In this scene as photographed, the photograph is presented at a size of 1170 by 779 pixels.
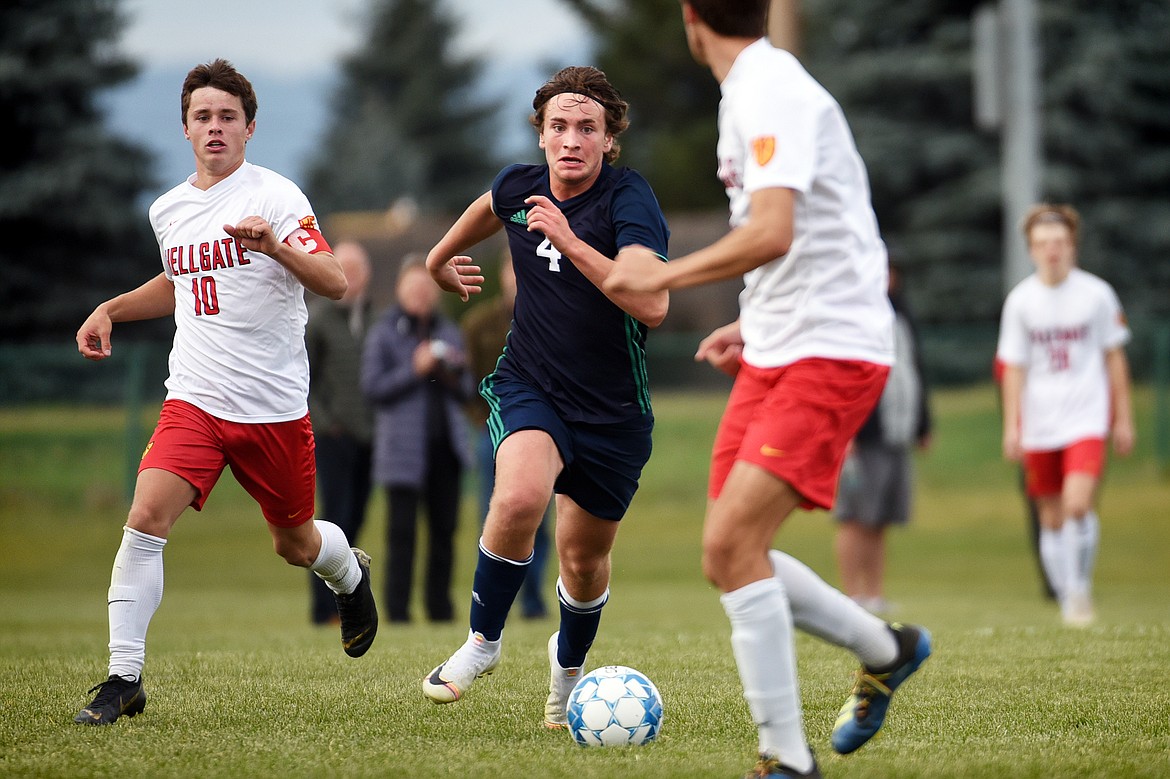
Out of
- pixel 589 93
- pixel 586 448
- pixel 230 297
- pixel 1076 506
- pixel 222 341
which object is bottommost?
pixel 1076 506

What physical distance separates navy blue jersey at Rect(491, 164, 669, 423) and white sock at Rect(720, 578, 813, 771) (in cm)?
140

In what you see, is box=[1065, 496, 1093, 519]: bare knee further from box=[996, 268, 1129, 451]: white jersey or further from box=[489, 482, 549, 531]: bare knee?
box=[489, 482, 549, 531]: bare knee

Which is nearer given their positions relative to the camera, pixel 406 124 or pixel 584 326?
pixel 584 326

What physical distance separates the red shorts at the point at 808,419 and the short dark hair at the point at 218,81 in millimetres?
2641

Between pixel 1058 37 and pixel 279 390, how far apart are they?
2889 cm

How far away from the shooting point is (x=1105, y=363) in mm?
9516

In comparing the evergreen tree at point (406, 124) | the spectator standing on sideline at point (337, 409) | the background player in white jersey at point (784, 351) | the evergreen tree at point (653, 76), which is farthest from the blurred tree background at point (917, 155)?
the evergreen tree at point (406, 124)

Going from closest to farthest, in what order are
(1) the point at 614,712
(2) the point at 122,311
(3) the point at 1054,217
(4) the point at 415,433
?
1. (1) the point at 614,712
2. (2) the point at 122,311
3. (3) the point at 1054,217
4. (4) the point at 415,433

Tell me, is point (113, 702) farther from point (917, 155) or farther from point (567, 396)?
point (917, 155)

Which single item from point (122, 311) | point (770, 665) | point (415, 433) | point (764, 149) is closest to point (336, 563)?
point (122, 311)

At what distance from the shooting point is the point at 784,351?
411cm

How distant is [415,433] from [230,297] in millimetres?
4915

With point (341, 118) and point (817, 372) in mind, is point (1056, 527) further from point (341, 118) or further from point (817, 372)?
point (341, 118)

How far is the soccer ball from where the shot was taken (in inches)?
189
